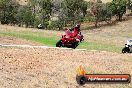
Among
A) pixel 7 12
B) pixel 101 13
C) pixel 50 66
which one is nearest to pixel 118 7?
pixel 101 13

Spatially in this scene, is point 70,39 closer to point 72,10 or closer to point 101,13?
point 72,10

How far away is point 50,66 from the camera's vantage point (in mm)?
22906

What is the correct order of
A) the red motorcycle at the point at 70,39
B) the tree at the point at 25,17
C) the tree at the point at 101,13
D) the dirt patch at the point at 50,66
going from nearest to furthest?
the dirt patch at the point at 50,66 < the red motorcycle at the point at 70,39 < the tree at the point at 25,17 < the tree at the point at 101,13

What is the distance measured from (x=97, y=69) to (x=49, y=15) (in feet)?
272

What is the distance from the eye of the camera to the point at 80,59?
2558 cm

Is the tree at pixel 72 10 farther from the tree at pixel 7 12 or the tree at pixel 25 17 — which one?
the tree at pixel 7 12

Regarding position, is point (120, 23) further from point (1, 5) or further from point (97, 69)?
point (97, 69)

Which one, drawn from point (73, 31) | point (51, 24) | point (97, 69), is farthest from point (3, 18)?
point (97, 69)

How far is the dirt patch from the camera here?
20109 millimetres

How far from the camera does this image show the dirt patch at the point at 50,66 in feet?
66.0

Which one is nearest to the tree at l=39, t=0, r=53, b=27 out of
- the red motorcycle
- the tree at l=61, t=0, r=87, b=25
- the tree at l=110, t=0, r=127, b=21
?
the tree at l=61, t=0, r=87, b=25

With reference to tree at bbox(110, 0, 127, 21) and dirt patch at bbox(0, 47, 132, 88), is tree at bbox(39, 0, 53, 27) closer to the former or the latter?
tree at bbox(110, 0, 127, 21)

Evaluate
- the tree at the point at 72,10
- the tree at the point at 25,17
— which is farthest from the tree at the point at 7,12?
the tree at the point at 72,10

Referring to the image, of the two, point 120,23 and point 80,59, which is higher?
point 80,59
